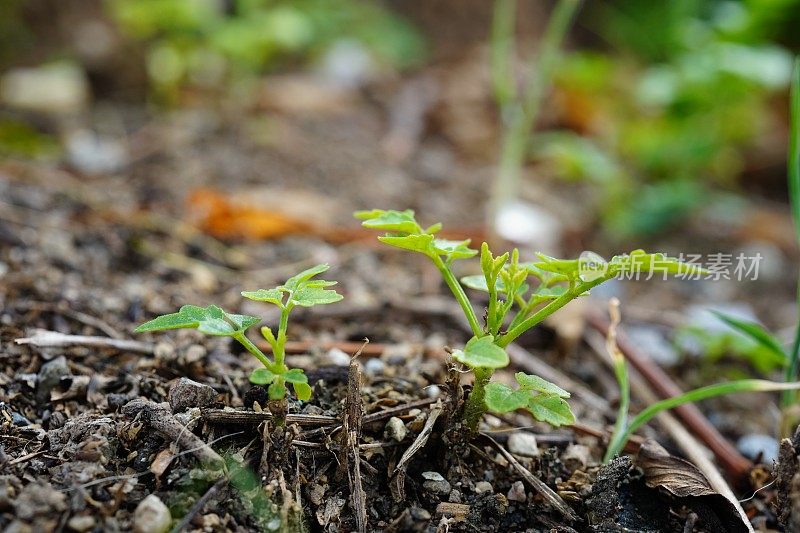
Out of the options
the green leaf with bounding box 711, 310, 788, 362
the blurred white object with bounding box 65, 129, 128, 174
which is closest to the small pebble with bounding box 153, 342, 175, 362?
the green leaf with bounding box 711, 310, 788, 362

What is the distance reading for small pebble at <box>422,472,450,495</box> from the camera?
972 mm

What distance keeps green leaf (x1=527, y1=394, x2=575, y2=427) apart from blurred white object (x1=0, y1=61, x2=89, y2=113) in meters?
2.58

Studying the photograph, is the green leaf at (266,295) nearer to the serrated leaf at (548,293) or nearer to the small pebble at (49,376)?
the serrated leaf at (548,293)

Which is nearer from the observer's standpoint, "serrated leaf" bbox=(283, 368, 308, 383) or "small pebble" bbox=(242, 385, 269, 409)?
"serrated leaf" bbox=(283, 368, 308, 383)

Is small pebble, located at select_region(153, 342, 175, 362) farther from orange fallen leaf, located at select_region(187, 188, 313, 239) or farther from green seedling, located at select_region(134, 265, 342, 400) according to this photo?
orange fallen leaf, located at select_region(187, 188, 313, 239)

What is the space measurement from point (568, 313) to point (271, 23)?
6.34 feet

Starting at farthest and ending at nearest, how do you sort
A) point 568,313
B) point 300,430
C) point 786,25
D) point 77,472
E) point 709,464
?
point 786,25 < point 568,313 < point 709,464 < point 300,430 < point 77,472

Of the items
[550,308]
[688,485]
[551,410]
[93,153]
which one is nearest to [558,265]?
[550,308]

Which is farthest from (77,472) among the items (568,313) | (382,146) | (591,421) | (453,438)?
(382,146)

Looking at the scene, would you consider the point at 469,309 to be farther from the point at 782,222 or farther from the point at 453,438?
the point at 782,222

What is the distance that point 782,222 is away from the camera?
285cm

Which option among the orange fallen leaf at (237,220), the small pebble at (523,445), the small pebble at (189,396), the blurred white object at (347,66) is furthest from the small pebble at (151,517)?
the blurred white object at (347,66)

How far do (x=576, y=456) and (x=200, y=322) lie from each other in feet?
2.15

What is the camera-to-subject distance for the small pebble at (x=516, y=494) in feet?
3.26
